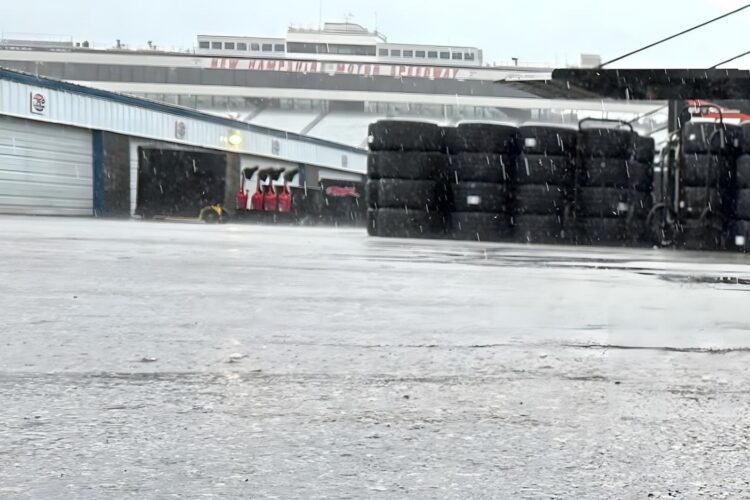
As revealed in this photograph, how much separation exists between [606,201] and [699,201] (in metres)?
1.38

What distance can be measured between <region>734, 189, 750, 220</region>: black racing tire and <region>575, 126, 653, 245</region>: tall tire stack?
143 cm

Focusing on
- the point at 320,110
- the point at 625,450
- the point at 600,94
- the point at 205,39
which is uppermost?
the point at 205,39

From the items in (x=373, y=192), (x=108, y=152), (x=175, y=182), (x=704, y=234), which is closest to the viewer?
(x=704, y=234)

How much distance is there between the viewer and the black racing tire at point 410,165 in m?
14.0

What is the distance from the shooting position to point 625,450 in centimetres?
177

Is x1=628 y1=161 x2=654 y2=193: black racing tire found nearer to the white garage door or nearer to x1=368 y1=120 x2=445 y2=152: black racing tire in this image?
x1=368 y1=120 x2=445 y2=152: black racing tire

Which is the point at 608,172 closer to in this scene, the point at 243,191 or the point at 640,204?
the point at 640,204

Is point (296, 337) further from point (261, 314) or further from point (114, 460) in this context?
point (114, 460)

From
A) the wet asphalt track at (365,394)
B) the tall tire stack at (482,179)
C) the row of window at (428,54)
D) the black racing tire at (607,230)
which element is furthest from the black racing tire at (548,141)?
the row of window at (428,54)

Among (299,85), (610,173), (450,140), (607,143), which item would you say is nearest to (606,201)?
(610,173)

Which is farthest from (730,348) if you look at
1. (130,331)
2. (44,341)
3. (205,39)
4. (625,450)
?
(205,39)

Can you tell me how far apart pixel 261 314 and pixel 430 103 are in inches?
2435

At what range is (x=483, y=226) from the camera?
1387cm

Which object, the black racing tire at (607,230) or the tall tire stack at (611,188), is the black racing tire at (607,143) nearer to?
the tall tire stack at (611,188)
